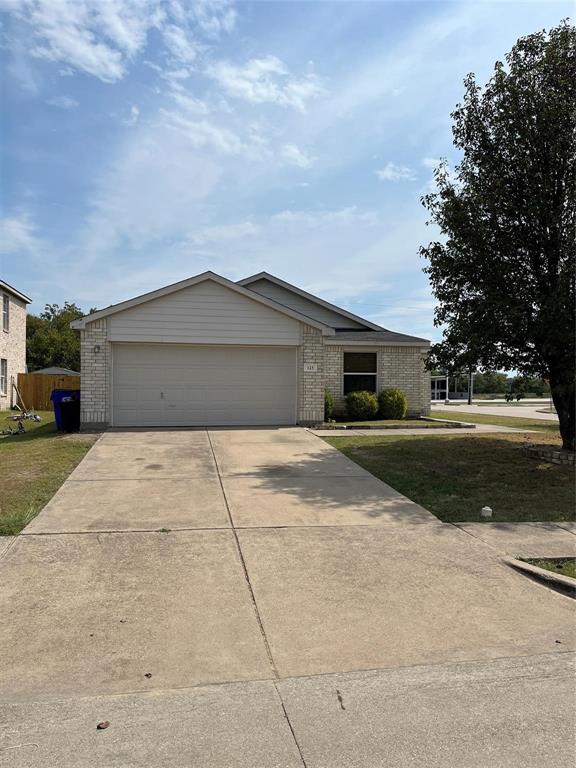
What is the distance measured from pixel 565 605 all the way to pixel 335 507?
3.24m

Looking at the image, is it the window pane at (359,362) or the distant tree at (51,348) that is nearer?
the window pane at (359,362)

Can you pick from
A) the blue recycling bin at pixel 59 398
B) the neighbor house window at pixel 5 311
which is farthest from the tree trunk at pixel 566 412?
the neighbor house window at pixel 5 311

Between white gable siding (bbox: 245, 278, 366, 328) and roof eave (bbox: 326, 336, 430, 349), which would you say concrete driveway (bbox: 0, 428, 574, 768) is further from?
white gable siding (bbox: 245, 278, 366, 328)

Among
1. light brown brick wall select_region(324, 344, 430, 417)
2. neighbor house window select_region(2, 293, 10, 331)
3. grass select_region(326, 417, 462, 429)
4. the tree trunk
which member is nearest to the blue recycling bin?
grass select_region(326, 417, 462, 429)

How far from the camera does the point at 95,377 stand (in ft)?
47.8

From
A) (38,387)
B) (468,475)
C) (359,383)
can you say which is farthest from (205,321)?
(38,387)

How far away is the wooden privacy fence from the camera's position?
2620 centimetres

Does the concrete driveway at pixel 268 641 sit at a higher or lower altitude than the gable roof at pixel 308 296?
lower

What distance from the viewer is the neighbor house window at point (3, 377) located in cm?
2580

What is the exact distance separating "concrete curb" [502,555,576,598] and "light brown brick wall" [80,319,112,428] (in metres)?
11.5

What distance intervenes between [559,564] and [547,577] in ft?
1.44

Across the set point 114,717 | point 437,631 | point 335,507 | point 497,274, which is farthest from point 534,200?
point 114,717

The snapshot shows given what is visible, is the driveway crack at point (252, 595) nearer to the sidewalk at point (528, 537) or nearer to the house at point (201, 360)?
the sidewalk at point (528, 537)

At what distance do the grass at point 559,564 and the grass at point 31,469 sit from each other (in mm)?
5307
